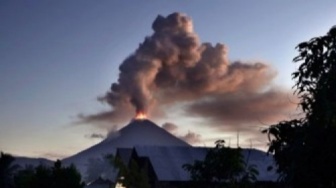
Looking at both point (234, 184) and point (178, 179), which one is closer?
point (234, 184)

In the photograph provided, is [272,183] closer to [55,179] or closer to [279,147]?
[55,179]

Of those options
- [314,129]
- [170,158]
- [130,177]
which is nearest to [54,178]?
[130,177]

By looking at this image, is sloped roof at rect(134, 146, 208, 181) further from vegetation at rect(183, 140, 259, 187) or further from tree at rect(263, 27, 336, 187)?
tree at rect(263, 27, 336, 187)

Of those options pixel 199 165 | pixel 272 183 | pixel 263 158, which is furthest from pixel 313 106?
pixel 263 158

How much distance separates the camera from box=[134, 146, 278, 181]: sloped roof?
40.8m

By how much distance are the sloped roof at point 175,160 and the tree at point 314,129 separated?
83.2 ft

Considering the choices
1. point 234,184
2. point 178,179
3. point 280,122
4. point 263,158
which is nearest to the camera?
point 280,122

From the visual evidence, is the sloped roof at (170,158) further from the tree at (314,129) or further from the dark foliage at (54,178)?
the tree at (314,129)

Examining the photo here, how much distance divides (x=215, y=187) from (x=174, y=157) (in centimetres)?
1614

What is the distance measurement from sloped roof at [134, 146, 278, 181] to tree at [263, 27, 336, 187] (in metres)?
25.4

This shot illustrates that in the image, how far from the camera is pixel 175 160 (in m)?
42.4

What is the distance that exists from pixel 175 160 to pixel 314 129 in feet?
93.2

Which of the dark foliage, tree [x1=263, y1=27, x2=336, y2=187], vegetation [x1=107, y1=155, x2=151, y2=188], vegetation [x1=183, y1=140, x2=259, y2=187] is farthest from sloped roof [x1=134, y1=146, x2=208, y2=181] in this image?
tree [x1=263, y1=27, x2=336, y2=187]

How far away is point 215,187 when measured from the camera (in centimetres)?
2669
